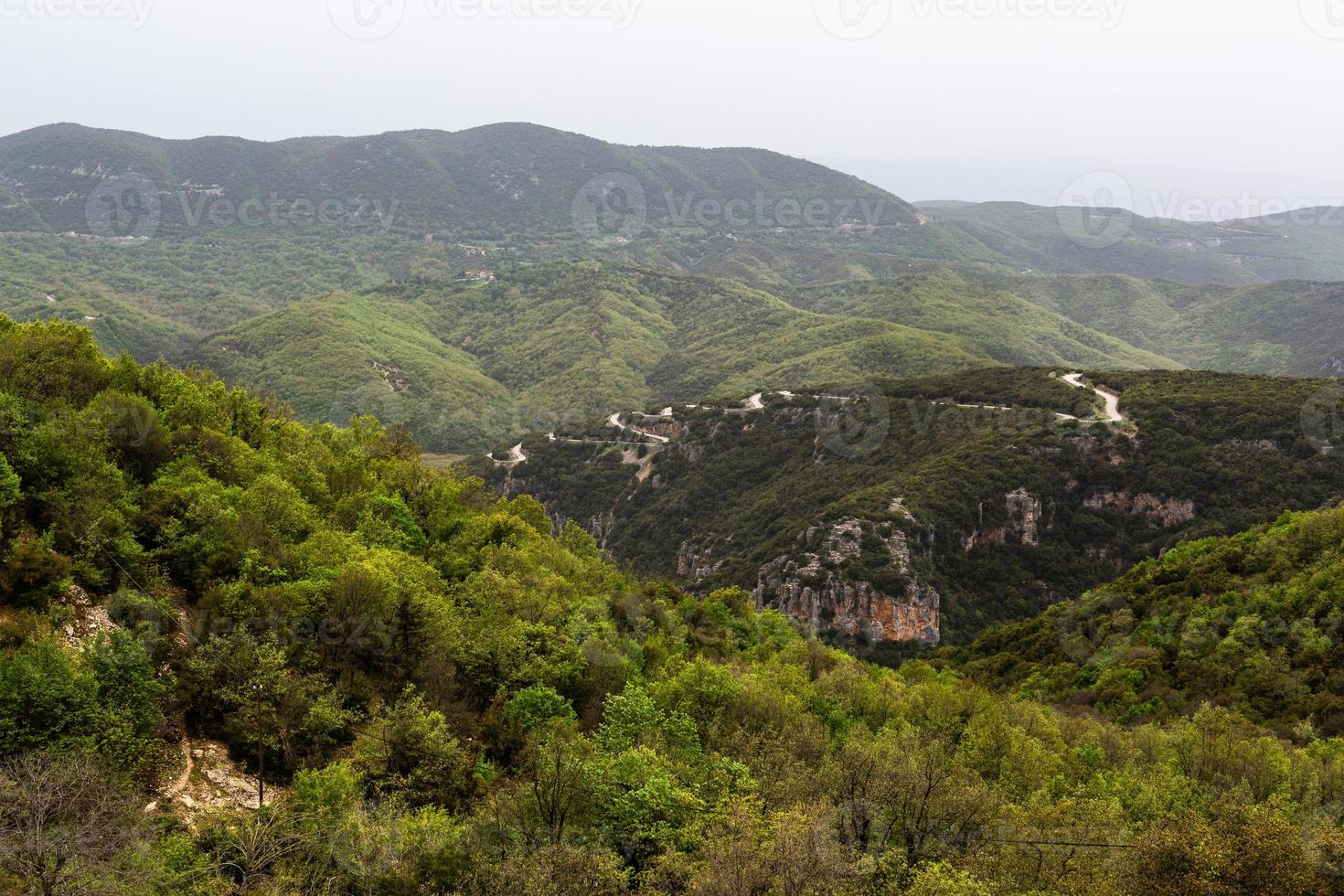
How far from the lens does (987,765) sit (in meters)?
35.8

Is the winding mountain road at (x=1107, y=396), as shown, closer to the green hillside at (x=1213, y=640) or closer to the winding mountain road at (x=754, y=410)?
the winding mountain road at (x=754, y=410)

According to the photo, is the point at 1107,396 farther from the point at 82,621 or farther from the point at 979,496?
the point at 82,621

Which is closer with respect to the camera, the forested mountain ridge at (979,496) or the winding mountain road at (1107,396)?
the forested mountain ridge at (979,496)

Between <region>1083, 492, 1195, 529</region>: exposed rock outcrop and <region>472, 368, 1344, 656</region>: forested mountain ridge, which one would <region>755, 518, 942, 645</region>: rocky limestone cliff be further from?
<region>1083, 492, 1195, 529</region>: exposed rock outcrop

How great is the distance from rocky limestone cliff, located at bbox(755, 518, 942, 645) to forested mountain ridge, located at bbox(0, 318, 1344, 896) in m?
53.8

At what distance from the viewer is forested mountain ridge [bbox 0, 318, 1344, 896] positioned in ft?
72.3

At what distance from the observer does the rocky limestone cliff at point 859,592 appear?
100 meters

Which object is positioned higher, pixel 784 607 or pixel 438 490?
pixel 438 490

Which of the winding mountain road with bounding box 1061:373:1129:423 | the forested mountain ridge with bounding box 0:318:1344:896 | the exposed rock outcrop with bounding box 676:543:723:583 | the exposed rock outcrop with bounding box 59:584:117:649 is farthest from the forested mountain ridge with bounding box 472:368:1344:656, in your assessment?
the exposed rock outcrop with bounding box 59:584:117:649

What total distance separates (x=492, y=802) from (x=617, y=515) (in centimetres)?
12537

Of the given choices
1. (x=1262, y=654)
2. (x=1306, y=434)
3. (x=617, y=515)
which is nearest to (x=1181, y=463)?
(x=1306, y=434)

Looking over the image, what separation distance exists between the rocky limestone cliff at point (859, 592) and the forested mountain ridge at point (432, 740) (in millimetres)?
53807

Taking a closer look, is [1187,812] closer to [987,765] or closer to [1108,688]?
[987,765]

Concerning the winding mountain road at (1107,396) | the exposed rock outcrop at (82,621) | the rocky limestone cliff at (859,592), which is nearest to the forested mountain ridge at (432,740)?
the exposed rock outcrop at (82,621)
